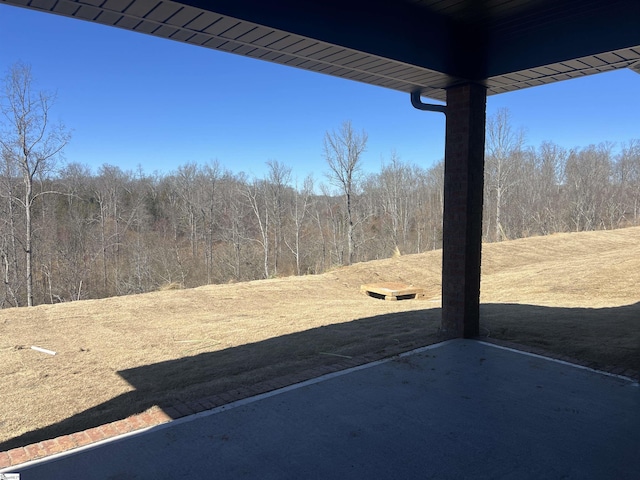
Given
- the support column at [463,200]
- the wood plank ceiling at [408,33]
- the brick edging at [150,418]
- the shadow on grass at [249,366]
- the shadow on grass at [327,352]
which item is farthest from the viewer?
the support column at [463,200]

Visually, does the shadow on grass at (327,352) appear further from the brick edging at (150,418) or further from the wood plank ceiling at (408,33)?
the wood plank ceiling at (408,33)

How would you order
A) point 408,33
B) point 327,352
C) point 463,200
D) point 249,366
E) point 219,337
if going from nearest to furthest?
point 408,33 → point 463,200 → point 249,366 → point 327,352 → point 219,337

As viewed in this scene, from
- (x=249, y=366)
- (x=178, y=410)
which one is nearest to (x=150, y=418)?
(x=178, y=410)

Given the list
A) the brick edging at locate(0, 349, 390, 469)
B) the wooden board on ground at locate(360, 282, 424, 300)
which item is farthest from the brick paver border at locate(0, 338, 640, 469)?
the wooden board on ground at locate(360, 282, 424, 300)

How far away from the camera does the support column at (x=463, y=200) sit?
4.89 m

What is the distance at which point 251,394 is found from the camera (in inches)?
144

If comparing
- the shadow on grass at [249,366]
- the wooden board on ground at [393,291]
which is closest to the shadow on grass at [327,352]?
the shadow on grass at [249,366]

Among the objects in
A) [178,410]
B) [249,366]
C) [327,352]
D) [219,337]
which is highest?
[178,410]

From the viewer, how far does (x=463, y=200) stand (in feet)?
16.2

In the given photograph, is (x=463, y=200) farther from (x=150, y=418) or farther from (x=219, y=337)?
(x=219, y=337)

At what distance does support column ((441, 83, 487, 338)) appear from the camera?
489 cm

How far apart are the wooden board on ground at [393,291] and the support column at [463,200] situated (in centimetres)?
757

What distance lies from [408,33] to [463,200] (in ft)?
6.39

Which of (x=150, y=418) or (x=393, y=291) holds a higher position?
(x=150, y=418)
